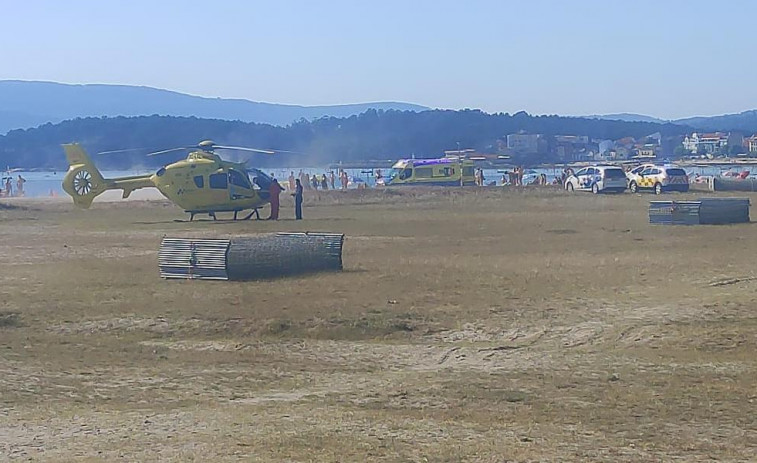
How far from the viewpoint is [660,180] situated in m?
54.5

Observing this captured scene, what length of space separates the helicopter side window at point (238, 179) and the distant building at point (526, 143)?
120029mm

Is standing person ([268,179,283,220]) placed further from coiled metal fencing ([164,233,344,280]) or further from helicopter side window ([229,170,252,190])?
coiled metal fencing ([164,233,344,280])

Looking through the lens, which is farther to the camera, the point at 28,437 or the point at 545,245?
the point at 545,245

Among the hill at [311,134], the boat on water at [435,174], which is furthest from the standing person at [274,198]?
the hill at [311,134]

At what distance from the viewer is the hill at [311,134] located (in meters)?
123

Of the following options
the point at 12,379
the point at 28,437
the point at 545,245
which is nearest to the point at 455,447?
the point at 28,437

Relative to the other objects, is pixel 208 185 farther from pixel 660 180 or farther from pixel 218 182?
pixel 660 180

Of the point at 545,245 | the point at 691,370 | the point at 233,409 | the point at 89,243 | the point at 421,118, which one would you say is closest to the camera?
the point at 233,409

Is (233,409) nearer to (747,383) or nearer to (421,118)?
(747,383)

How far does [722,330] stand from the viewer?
47.1 ft

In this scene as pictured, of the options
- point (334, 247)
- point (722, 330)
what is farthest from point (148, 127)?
point (722, 330)

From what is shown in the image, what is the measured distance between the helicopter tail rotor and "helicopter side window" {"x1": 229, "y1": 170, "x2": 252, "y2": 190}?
18.3ft

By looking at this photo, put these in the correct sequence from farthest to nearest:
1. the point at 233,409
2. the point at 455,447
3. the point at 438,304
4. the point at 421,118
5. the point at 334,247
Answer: the point at 421,118, the point at 334,247, the point at 438,304, the point at 233,409, the point at 455,447

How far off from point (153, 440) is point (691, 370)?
5837 mm
